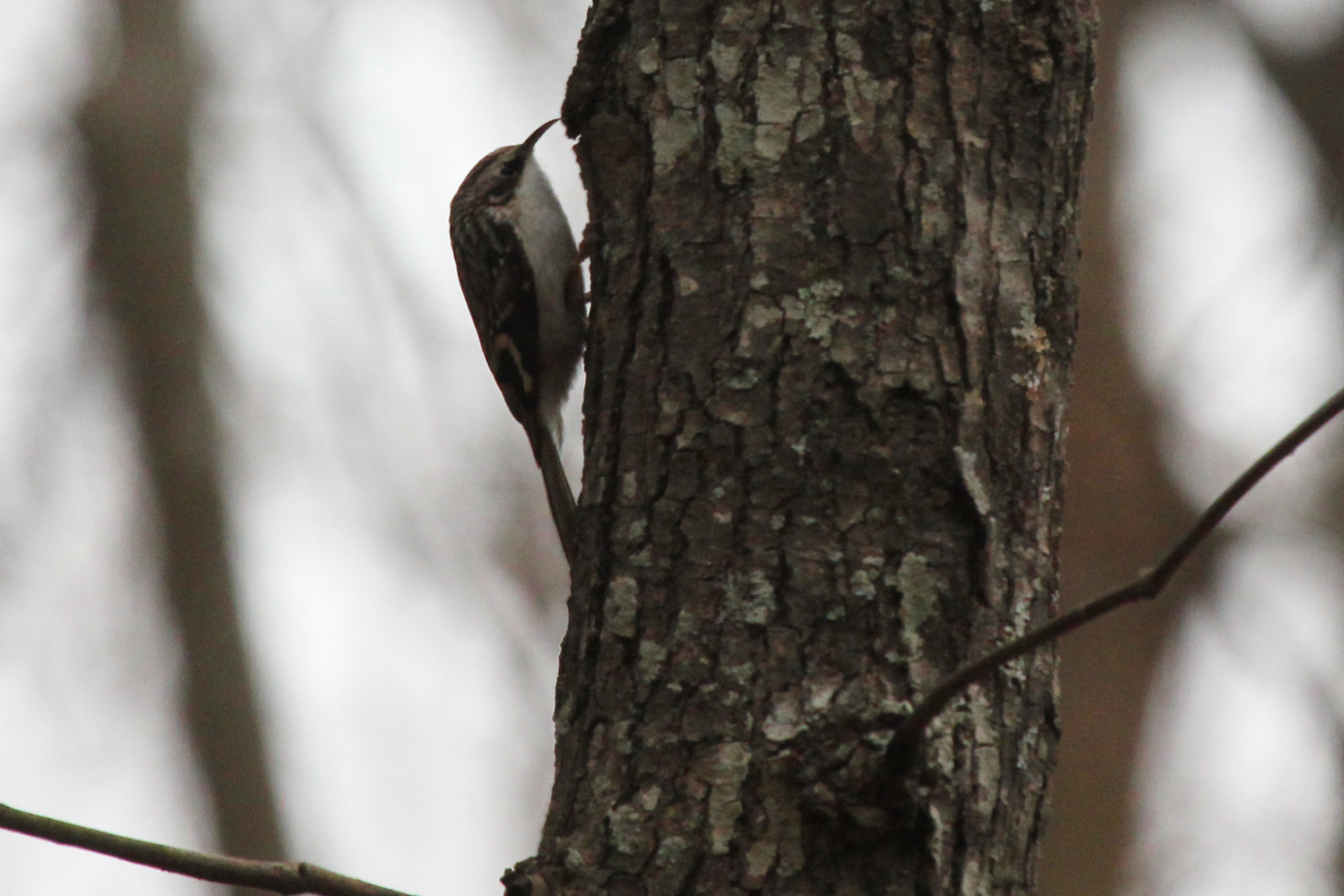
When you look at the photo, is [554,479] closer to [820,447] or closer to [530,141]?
[530,141]

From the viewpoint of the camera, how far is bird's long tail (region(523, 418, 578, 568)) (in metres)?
3.44

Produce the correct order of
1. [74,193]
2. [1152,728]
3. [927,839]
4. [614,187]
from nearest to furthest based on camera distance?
[927,839] → [614,187] → [1152,728] → [74,193]

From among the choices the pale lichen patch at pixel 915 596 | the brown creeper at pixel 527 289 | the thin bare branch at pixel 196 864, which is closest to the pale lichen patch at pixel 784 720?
the pale lichen patch at pixel 915 596

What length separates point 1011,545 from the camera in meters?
1.74

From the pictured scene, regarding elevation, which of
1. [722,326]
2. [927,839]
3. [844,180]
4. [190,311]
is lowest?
[927,839]

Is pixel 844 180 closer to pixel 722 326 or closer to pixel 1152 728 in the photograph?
pixel 722 326

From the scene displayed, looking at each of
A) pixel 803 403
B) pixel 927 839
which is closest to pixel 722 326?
pixel 803 403

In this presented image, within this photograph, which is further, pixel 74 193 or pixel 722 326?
pixel 74 193

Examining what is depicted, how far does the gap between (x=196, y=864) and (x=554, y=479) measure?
228 cm

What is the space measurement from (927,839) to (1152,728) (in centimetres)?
425

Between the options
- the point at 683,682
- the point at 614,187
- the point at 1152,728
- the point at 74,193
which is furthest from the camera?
the point at 74,193

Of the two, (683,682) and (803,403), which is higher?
(803,403)

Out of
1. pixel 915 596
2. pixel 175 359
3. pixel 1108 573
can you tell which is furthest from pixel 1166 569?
pixel 175 359

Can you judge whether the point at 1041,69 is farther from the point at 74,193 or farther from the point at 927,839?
the point at 74,193
